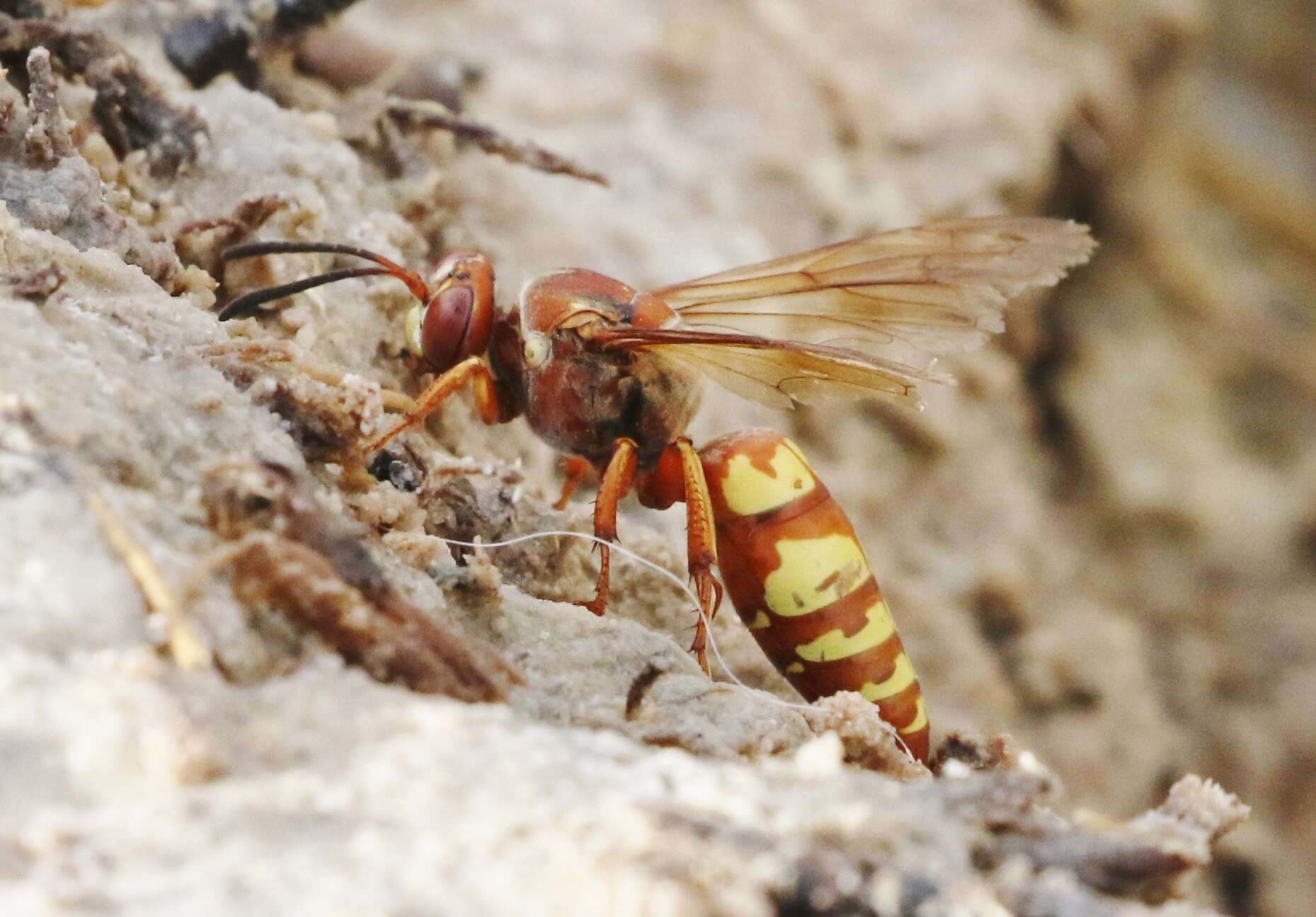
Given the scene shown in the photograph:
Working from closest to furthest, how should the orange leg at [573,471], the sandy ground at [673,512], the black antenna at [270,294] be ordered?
the sandy ground at [673,512] → the black antenna at [270,294] → the orange leg at [573,471]

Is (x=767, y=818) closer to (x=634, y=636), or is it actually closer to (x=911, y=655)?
(x=634, y=636)

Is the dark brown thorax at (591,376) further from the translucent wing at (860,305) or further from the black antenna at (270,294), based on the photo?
the black antenna at (270,294)

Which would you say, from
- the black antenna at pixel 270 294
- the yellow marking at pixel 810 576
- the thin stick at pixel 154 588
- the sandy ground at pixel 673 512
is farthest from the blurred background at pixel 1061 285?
the thin stick at pixel 154 588

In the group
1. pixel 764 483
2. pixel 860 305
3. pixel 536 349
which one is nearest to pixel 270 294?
pixel 536 349

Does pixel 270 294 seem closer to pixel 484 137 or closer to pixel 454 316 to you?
pixel 454 316

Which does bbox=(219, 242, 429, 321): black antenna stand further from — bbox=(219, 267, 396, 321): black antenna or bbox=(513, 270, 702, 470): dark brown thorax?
bbox=(513, 270, 702, 470): dark brown thorax

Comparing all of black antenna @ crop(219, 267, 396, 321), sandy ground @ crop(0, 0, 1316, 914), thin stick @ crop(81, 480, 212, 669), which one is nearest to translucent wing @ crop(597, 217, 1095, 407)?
sandy ground @ crop(0, 0, 1316, 914)
